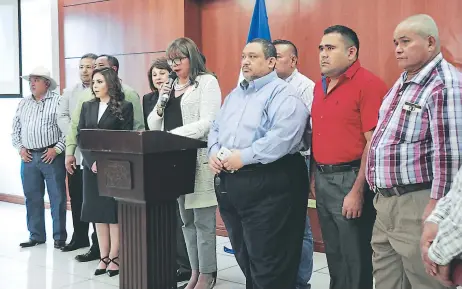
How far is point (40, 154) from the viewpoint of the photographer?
14.5ft

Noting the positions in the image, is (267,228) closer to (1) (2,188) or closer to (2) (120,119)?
(2) (120,119)

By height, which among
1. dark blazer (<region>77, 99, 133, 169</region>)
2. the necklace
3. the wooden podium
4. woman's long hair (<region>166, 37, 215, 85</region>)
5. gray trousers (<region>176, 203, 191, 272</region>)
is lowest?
gray trousers (<region>176, 203, 191, 272</region>)

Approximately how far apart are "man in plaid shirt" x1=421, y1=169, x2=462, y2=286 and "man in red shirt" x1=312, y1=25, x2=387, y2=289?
825 millimetres

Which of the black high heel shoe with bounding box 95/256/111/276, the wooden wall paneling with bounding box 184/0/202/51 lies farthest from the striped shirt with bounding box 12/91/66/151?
the wooden wall paneling with bounding box 184/0/202/51

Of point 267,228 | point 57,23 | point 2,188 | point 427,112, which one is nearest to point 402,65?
point 427,112

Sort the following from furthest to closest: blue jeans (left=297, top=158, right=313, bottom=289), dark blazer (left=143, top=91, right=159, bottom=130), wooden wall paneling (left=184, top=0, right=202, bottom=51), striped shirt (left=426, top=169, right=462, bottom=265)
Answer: wooden wall paneling (left=184, top=0, right=202, bottom=51) → dark blazer (left=143, top=91, right=159, bottom=130) → blue jeans (left=297, top=158, right=313, bottom=289) → striped shirt (left=426, top=169, right=462, bottom=265)

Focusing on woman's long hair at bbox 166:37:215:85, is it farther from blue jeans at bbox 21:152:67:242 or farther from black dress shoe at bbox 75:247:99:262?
blue jeans at bbox 21:152:67:242

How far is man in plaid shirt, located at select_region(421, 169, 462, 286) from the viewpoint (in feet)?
4.46

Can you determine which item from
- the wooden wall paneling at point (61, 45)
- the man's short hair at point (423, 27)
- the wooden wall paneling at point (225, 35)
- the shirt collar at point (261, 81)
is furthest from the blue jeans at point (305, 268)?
the wooden wall paneling at point (61, 45)

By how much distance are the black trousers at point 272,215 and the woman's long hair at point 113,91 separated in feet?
4.01

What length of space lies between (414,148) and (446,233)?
26.5 inches

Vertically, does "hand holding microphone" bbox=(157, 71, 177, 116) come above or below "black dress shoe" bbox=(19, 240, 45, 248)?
above

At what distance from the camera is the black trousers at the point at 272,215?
98.0 inches

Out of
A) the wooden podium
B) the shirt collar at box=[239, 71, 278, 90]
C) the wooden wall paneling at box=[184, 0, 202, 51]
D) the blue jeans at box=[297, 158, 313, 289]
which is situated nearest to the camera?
the wooden podium
